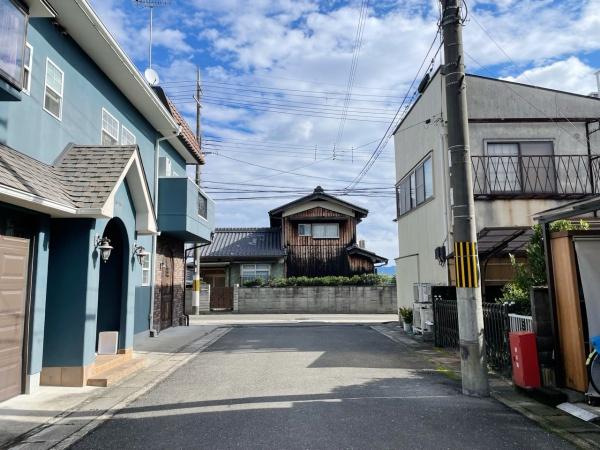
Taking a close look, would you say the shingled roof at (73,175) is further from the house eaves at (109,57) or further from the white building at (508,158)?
the white building at (508,158)

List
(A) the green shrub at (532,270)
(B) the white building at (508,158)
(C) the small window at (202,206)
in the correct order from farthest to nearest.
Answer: (C) the small window at (202,206) < (B) the white building at (508,158) < (A) the green shrub at (532,270)

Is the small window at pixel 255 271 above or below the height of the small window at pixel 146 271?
above

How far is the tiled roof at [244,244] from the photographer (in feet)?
92.3

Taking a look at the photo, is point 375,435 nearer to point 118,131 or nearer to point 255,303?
point 118,131

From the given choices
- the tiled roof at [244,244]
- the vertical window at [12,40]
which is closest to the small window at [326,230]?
the tiled roof at [244,244]

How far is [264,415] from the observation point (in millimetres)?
5414

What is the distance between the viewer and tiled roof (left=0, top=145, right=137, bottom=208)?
5792 mm

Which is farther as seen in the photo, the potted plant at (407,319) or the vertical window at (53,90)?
the potted plant at (407,319)

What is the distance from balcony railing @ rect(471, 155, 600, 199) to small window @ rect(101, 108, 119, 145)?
8699mm

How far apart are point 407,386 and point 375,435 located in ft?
7.88

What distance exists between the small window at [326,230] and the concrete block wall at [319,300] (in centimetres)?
518

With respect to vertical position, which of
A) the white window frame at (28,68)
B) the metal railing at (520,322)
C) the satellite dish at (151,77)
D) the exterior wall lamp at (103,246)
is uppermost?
the satellite dish at (151,77)

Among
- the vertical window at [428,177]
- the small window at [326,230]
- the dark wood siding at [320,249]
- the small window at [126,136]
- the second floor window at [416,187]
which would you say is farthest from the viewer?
the small window at [326,230]

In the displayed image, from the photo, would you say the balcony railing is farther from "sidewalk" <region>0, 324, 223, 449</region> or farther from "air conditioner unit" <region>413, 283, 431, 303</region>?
"sidewalk" <region>0, 324, 223, 449</region>
